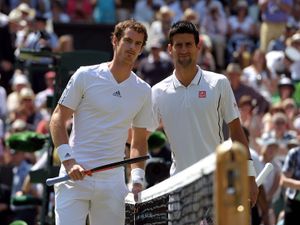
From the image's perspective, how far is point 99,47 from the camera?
960 inches

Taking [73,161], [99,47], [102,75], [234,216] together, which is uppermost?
[99,47]

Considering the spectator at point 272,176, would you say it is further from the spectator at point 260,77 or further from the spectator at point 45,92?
the spectator at point 45,92

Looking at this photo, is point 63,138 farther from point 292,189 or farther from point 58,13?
point 58,13

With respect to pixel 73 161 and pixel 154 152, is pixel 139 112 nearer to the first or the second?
pixel 73 161

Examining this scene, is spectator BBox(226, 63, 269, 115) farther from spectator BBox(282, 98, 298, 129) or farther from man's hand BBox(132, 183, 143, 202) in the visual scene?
man's hand BBox(132, 183, 143, 202)

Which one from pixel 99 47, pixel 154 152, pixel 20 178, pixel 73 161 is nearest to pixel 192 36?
pixel 73 161

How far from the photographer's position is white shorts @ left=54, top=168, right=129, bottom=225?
935 cm

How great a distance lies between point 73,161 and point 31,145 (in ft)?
11.5

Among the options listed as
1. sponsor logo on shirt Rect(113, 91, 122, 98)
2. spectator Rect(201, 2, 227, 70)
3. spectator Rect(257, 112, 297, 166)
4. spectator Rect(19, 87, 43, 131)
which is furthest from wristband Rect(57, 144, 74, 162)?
spectator Rect(201, 2, 227, 70)

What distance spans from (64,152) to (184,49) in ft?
4.37

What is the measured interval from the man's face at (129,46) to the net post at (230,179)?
3.07 meters

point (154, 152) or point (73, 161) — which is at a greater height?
point (154, 152)

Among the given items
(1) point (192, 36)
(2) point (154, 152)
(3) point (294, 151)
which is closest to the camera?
(1) point (192, 36)

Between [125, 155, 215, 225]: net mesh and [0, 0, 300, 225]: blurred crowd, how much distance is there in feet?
9.33
